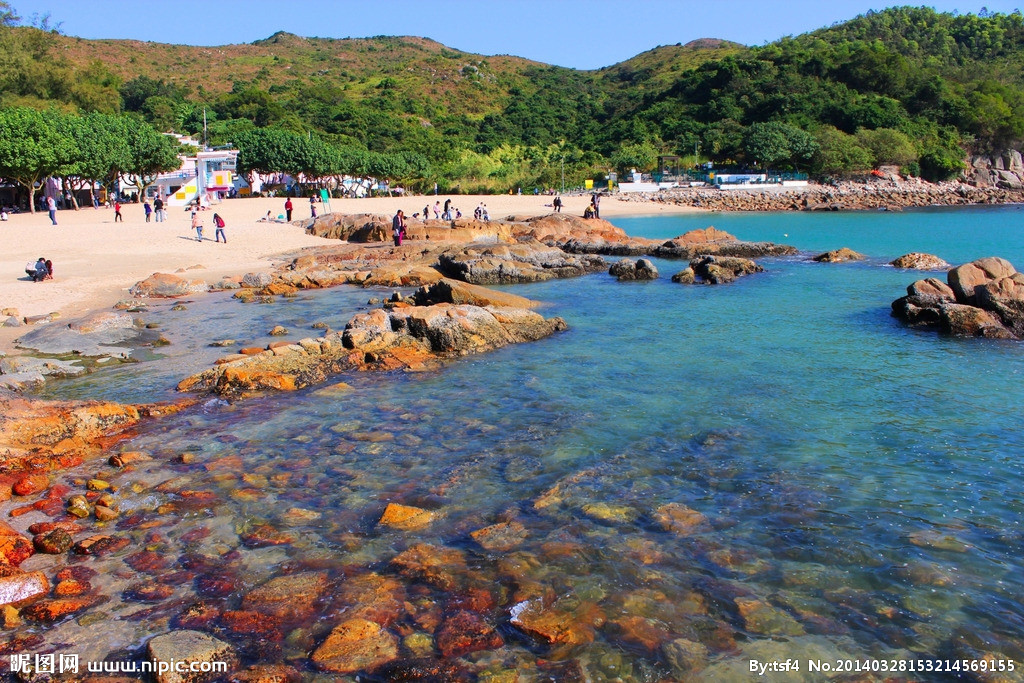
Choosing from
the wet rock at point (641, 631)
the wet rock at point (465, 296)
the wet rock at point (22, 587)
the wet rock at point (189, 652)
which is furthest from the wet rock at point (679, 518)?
the wet rock at point (465, 296)

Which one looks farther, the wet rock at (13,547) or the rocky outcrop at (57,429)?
the rocky outcrop at (57,429)

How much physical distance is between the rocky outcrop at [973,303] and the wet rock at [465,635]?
16.7 m

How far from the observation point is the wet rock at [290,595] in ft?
21.7

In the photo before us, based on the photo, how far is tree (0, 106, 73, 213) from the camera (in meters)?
40.9

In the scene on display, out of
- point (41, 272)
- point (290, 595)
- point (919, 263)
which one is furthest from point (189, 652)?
point (919, 263)

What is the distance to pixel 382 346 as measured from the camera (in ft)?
51.3

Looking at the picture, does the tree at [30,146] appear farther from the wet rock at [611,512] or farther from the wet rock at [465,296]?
the wet rock at [611,512]

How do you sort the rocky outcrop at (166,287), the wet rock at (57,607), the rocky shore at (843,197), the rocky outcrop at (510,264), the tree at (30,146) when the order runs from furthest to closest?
the rocky shore at (843,197)
the tree at (30,146)
the rocky outcrop at (510,264)
the rocky outcrop at (166,287)
the wet rock at (57,607)

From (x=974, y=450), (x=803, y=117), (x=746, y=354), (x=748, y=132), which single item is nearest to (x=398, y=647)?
(x=974, y=450)

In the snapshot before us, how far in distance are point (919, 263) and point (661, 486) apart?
2684cm

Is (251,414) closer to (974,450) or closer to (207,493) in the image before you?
(207,493)

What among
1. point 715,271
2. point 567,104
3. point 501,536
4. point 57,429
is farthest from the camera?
point 567,104

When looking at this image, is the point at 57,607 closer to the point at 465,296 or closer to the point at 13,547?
the point at 13,547

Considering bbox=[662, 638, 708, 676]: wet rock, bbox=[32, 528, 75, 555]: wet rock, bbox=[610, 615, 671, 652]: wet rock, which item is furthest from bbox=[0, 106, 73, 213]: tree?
bbox=[662, 638, 708, 676]: wet rock
